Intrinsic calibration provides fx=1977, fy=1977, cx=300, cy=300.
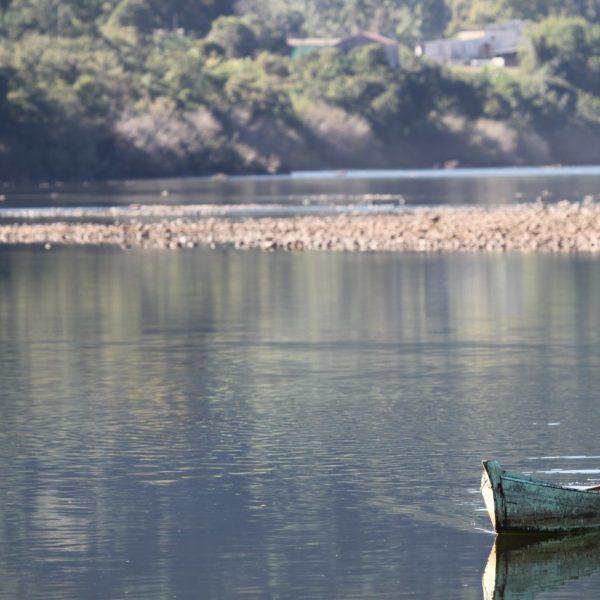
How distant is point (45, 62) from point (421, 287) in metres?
102

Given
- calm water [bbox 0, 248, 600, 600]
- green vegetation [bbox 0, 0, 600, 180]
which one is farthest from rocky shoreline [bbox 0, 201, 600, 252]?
green vegetation [bbox 0, 0, 600, 180]

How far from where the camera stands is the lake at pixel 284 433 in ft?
54.7

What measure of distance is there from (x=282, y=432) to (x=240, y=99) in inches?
5374

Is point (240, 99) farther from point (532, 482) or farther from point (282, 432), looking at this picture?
point (532, 482)

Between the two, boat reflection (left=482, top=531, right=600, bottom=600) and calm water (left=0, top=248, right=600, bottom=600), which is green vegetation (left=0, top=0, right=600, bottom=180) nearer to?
calm water (left=0, top=248, right=600, bottom=600)

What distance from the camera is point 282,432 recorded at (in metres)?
23.0

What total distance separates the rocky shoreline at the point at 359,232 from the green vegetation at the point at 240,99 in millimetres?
59893

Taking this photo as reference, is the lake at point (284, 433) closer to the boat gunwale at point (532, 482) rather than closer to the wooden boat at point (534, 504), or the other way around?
the wooden boat at point (534, 504)

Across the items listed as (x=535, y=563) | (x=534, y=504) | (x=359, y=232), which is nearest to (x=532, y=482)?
(x=534, y=504)

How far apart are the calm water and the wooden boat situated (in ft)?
1.12

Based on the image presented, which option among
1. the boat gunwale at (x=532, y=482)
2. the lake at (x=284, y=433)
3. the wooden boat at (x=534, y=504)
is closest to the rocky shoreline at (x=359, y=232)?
the lake at (x=284, y=433)

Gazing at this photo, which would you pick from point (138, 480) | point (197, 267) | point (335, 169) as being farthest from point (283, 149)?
point (138, 480)

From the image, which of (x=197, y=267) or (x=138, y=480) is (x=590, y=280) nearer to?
(x=197, y=267)

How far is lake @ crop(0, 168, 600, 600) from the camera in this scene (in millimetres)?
16688
